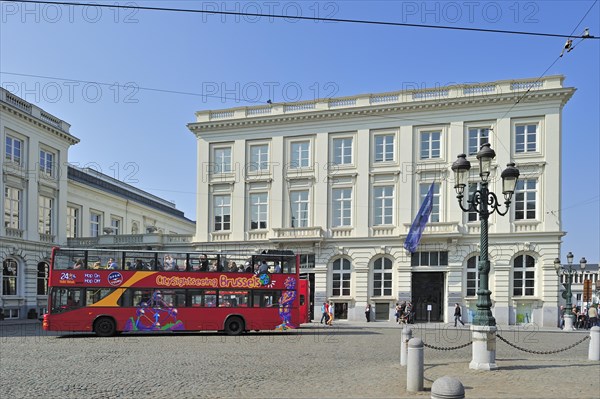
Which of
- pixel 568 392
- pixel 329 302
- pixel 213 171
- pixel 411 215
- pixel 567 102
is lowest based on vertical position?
pixel 329 302

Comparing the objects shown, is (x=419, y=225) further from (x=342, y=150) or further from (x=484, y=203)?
(x=484, y=203)

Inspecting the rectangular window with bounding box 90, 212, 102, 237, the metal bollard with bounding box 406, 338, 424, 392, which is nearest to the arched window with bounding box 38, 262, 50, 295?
the rectangular window with bounding box 90, 212, 102, 237

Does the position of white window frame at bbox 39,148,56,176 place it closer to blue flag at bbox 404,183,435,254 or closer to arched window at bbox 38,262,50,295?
arched window at bbox 38,262,50,295

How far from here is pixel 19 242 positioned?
127 feet

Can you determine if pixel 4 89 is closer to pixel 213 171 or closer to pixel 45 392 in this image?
pixel 213 171

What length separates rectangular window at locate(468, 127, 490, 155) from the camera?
121ft

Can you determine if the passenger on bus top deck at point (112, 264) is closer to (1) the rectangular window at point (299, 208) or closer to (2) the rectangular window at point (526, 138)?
(1) the rectangular window at point (299, 208)

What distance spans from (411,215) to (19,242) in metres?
26.5

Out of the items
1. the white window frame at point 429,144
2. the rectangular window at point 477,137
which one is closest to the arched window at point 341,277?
the white window frame at point 429,144

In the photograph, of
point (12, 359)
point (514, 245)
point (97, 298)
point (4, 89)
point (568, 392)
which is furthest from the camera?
point (4, 89)

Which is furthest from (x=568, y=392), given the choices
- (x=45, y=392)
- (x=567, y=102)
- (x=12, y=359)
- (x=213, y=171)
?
(x=213, y=171)

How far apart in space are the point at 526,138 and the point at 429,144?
604cm

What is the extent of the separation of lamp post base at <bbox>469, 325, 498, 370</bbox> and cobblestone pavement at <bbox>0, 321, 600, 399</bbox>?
0.34m

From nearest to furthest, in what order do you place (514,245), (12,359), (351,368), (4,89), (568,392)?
(568,392) < (351,368) < (12,359) < (514,245) < (4,89)
